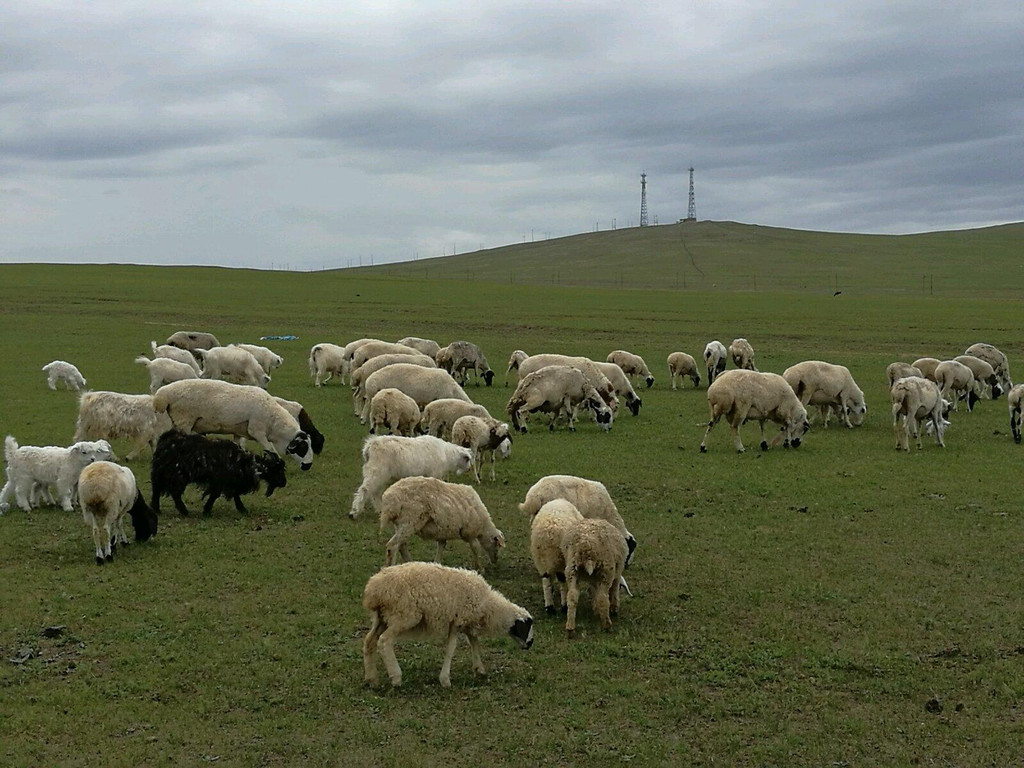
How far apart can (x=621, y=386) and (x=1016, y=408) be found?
8.87 m

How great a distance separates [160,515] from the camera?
13602mm

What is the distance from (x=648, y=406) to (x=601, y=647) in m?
16.6

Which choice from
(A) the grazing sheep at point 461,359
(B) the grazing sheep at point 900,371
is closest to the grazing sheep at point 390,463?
(A) the grazing sheep at point 461,359

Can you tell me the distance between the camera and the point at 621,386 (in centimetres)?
2441

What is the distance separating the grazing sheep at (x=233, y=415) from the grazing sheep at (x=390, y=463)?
132 inches

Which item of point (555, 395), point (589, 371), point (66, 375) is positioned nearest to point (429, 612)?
point (555, 395)

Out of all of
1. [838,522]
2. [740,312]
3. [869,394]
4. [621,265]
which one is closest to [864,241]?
[621,265]

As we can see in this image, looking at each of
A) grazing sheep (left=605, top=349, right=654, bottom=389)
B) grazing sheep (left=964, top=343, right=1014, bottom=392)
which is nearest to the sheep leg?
grazing sheep (left=605, top=349, right=654, bottom=389)

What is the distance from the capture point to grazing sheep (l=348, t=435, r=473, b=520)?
13.4 m

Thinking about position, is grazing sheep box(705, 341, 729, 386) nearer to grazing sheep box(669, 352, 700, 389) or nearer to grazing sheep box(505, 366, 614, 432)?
grazing sheep box(669, 352, 700, 389)

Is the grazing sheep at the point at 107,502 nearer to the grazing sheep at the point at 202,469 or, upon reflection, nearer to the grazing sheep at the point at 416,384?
the grazing sheep at the point at 202,469

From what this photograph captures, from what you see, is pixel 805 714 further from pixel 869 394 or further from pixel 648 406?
pixel 869 394

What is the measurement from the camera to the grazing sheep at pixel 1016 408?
19.9 m

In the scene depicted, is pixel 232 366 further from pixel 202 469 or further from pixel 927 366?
pixel 927 366
